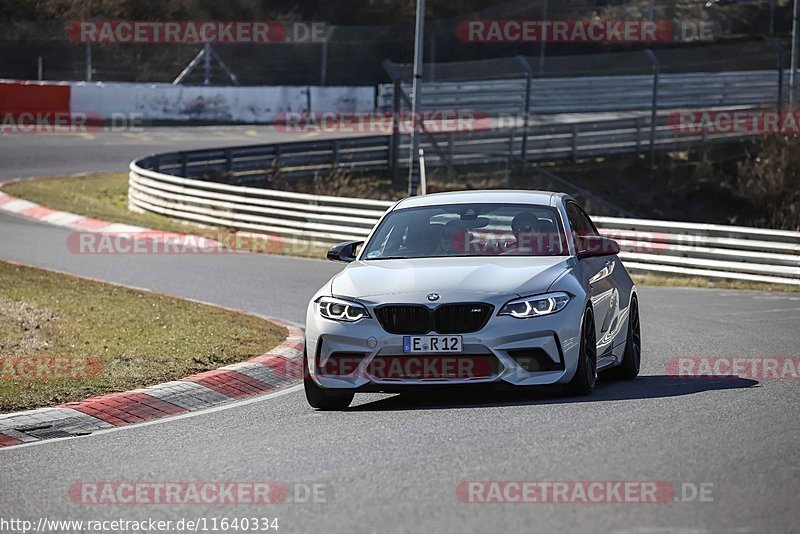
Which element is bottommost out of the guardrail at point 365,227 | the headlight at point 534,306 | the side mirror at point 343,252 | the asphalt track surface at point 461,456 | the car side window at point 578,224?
the guardrail at point 365,227

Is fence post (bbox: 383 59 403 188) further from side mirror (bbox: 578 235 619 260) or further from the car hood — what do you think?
the car hood

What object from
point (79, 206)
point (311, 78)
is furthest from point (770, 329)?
point (311, 78)

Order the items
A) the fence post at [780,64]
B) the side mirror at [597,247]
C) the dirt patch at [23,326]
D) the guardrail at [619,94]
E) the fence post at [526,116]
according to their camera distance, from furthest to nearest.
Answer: the guardrail at [619,94], the fence post at [526,116], the fence post at [780,64], the dirt patch at [23,326], the side mirror at [597,247]

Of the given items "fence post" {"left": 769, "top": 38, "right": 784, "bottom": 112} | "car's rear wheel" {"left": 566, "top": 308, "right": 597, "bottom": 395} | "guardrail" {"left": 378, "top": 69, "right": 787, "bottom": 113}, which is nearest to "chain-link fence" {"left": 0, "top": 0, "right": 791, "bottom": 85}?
"guardrail" {"left": 378, "top": 69, "right": 787, "bottom": 113}

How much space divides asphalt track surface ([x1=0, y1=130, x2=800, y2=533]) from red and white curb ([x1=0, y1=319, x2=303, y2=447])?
367 millimetres

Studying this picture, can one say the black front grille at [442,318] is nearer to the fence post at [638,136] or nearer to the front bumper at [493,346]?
the front bumper at [493,346]

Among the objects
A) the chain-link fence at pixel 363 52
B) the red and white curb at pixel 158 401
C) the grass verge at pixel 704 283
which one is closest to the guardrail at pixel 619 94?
the chain-link fence at pixel 363 52

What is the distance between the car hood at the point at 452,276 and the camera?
9.53 m

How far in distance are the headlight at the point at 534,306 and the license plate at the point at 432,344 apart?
359mm

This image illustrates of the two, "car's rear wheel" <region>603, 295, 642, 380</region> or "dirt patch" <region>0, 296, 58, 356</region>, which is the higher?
"car's rear wheel" <region>603, 295, 642, 380</region>

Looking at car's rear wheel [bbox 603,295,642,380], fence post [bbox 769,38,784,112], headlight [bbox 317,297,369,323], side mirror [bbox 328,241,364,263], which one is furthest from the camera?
fence post [bbox 769,38,784,112]

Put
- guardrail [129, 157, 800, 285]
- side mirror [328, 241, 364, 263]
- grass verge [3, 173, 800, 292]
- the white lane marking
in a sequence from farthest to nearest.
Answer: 1. grass verge [3, 173, 800, 292]
2. guardrail [129, 157, 800, 285]
3. side mirror [328, 241, 364, 263]
4. the white lane marking

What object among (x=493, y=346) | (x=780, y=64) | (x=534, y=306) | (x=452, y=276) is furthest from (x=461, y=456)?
(x=780, y=64)

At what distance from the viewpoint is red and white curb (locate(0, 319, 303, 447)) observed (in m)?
9.45
